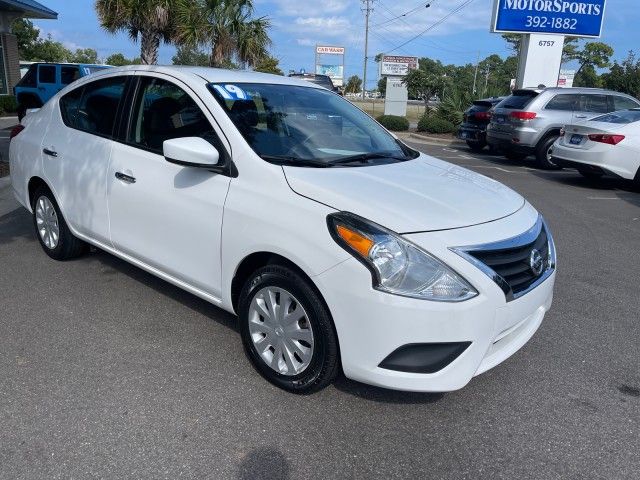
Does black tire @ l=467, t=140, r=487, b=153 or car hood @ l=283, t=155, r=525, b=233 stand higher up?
car hood @ l=283, t=155, r=525, b=233

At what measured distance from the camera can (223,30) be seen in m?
19.3

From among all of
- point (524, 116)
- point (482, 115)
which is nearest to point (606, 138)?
point (524, 116)

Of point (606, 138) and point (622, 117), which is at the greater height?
point (622, 117)

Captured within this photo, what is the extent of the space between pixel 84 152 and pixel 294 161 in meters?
1.93

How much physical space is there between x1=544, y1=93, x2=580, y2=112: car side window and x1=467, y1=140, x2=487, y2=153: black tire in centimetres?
324

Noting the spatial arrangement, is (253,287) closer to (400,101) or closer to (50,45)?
(400,101)

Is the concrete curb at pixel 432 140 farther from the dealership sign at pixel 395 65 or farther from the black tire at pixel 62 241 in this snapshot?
the dealership sign at pixel 395 65

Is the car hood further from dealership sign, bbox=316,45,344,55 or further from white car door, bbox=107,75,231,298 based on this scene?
dealership sign, bbox=316,45,344,55

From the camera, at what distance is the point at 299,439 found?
2670 mm

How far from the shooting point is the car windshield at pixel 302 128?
11.0 ft

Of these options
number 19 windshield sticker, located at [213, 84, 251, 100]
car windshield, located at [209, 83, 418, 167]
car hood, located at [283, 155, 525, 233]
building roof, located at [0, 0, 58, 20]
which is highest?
building roof, located at [0, 0, 58, 20]

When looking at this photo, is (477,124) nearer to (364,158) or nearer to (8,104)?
(364,158)

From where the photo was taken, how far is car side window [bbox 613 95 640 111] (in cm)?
1264

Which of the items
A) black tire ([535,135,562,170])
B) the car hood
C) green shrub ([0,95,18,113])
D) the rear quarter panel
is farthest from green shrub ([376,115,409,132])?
the car hood
